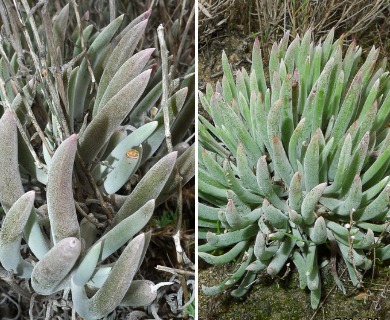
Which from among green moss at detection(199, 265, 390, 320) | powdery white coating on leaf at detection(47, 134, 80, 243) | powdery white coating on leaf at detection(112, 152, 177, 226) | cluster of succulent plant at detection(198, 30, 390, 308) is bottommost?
green moss at detection(199, 265, 390, 320)

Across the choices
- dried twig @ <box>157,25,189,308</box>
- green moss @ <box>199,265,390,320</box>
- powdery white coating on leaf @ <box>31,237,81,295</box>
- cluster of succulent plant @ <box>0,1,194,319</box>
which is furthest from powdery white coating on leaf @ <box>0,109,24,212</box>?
green moss @ <box>199,265,390,320</box>

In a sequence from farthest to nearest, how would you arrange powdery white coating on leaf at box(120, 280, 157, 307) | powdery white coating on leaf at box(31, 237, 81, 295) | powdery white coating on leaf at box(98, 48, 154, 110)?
powdery white coating on leaf at box(98, 48, 154, 110), powdery white coating on leaf at box(120, 280, 157, 307), powdery white coating on leaf at box(31, 237, 81, 295)

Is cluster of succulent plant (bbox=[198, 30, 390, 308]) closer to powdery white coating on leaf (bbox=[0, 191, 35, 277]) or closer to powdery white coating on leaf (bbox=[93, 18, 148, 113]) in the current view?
powdery white coating on leaf (bbox=[93, 18, 148, 113])

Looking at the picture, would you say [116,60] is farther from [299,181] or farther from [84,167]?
[299,181]

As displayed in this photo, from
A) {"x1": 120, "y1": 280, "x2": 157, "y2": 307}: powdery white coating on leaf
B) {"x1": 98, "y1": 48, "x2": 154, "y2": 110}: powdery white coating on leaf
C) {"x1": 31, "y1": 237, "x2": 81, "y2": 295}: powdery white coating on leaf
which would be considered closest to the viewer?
{"x1": 31, "y1": 237, "x2": 81, "y2": 295}: powdery white coating on leaf

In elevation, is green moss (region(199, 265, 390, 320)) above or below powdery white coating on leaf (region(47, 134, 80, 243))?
below

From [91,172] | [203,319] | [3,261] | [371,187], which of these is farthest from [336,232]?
[3,261]

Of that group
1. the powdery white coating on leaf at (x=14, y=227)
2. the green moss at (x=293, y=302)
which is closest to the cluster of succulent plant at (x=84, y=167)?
the powdery white coating on leaf at (x=14, y=227)
